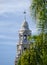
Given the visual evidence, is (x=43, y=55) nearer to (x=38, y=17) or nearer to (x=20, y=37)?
(x=38, y=17)

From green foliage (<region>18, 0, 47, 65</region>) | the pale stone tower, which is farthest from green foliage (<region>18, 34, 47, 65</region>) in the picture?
the pale stone tower

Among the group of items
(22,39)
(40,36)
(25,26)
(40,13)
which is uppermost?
(40,13)

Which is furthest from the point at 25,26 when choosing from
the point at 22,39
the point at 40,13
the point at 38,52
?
the point at 40,13

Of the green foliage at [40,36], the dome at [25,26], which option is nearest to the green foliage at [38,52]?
the green foliage at [40,36]

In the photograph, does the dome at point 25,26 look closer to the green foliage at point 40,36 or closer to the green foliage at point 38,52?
the green foliage at point 38,52

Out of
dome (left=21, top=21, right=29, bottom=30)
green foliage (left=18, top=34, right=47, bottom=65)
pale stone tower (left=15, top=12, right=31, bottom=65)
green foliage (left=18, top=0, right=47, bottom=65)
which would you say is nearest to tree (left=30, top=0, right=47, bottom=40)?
green foliage (left=18, top=0, right=47, bottom=65)

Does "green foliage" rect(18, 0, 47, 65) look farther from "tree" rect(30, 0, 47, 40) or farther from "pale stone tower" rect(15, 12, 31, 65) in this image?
"pale stone tower" rect(15, 12, 31, 65)

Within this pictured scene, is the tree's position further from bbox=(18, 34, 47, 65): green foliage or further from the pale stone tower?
the pale stone tower

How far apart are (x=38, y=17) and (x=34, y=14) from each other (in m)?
0.36

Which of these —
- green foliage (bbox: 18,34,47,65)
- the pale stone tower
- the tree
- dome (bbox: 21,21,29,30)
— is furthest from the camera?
dome (bbox: 21,21,29,30)

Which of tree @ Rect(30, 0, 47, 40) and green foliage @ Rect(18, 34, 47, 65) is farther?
green foliage @ Rect(18, 34, 47, 65)

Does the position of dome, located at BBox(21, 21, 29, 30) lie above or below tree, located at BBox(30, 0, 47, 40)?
below

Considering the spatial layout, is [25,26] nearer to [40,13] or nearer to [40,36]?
[40,36]

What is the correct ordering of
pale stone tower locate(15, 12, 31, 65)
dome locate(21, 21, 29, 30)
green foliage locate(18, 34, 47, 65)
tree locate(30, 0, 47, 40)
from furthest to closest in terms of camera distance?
dome locate(21, 21, 29, 30) < pale stone tower locate(15, 12, 31, 65) < green foliage locate(18, 34, 47, 65) < tree locate(30, 0, 47, 40)
